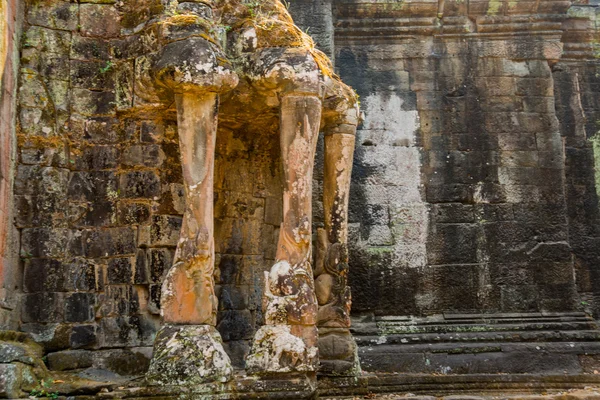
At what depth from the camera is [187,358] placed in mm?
5832

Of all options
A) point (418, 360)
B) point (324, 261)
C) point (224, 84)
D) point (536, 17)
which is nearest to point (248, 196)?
point (324, 261)

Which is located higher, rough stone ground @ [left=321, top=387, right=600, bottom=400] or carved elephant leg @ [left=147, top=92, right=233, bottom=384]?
carved elephant leg @ [left=147, top=92, right=233, bottom=384]

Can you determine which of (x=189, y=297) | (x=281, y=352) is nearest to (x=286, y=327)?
(x=281, y=352)

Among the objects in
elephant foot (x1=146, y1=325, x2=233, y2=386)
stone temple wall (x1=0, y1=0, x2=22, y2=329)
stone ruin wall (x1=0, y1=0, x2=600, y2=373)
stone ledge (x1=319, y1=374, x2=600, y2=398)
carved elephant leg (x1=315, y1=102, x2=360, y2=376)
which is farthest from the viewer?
stone ledge (x1=319, y1=374, x2=600, y2=398)

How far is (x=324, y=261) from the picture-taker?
24.1 ft

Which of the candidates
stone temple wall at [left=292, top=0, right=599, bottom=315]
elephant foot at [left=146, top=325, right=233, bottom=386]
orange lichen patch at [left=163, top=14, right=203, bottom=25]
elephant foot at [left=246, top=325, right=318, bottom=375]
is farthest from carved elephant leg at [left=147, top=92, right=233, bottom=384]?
stone temple wall at [left=292, top=0, right=599, bottom=315]

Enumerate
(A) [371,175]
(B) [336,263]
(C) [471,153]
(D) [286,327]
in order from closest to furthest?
1. (D) [286,327]
2. (B) [336,263]
3. (A) [371,175]
4. (C) [471,153]

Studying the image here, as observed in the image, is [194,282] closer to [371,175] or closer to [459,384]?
[459,384]

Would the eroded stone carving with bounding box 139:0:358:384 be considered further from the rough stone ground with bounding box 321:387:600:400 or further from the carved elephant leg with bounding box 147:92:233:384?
the rough stone ground with bounding box 321:387:600:400

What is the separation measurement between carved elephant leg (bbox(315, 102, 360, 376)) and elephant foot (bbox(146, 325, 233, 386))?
140 cm

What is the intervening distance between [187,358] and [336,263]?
1.98 meters

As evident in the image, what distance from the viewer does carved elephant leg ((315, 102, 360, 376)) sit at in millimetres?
7082

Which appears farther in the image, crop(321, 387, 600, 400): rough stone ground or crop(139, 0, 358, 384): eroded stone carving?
crop(321, 387, 600, 400): rough stone ground

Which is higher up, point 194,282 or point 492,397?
point 194,282
